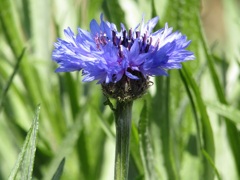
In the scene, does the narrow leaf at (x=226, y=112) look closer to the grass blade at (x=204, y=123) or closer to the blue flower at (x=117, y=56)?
the grass blade at (x=204, y=123)

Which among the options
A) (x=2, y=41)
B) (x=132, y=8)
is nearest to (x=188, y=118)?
(x=132, y=8)

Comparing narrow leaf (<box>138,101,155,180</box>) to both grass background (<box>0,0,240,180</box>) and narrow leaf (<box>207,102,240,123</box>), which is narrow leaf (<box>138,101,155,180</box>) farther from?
narrow leaf (<box>207,102,240,123</box>)

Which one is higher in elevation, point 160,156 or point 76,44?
point 160,156

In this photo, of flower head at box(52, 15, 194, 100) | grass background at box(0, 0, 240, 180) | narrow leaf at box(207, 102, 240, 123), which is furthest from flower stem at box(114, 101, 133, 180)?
narrow leaf at box(207, 102, 240, 123)

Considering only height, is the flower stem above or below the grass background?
below

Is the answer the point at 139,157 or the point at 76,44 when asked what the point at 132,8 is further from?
the point at 76,44

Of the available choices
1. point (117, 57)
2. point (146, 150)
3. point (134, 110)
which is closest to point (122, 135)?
point (117, 57)
